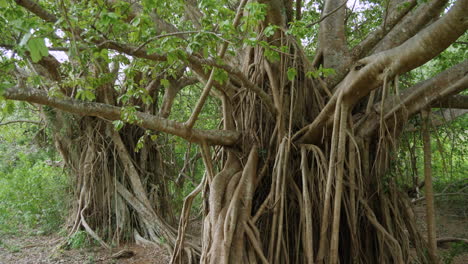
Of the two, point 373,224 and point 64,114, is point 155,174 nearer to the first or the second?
point 64,114

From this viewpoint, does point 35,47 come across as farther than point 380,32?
No

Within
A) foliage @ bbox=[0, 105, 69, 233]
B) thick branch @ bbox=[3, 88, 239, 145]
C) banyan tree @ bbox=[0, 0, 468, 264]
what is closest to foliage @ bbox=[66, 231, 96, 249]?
banyan tree @ bbox=[0, 0, 468, 264]

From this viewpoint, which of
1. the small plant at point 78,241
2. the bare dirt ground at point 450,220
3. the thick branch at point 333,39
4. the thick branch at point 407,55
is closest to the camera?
the thick branch at point 407,55

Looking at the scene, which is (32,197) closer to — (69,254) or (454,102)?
(69,254)

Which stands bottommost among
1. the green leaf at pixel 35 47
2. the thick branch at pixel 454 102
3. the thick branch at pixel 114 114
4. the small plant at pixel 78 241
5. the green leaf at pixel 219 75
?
the small plant at pixel 78 241

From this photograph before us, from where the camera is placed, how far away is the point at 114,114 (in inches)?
115

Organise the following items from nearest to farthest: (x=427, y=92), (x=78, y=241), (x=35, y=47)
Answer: (x=35, y=47), (x=427, y=92), (x=78, y=241)

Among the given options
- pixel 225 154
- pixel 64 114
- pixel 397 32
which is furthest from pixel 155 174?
pixel 397 32

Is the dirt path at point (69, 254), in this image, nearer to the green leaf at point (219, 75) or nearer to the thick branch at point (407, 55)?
the green leaf at point (219, 75)

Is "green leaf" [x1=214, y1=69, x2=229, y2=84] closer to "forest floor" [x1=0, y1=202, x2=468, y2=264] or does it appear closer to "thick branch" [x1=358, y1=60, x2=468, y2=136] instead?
"thick branch" [x1=358, y1=60, x2=468, y2=136]

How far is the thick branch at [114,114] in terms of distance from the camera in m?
2.52

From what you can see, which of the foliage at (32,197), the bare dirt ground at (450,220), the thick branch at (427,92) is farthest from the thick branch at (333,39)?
the foliage at (32,197)

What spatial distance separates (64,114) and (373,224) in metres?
4.33

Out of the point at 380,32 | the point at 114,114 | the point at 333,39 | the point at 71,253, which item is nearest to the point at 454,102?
the point at 380,32
